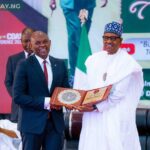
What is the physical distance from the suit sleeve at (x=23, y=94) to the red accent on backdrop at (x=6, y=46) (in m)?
3.08

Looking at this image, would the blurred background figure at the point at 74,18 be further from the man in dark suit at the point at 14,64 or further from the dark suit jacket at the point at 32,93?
the dark suit jacket at the point at 32,93

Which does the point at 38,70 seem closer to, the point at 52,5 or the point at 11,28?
the point at 52,5

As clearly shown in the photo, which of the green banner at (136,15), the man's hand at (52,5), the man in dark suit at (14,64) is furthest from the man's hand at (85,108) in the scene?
the man's hand at (52,5)

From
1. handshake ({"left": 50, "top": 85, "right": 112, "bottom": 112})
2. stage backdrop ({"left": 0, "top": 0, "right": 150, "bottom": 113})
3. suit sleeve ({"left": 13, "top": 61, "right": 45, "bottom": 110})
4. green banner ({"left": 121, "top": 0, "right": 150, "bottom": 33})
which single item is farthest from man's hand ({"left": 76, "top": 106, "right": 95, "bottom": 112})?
green banner ({"left": 121, "top": 0, "right": 150, "bottom": 33})

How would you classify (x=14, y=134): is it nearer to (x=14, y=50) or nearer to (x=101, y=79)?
(x=101, y=79)

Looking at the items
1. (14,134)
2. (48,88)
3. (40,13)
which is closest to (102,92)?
(48,88)

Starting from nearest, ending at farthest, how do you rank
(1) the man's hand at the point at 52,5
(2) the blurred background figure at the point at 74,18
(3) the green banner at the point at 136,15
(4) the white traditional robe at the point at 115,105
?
(4) the white traditional robe at the point at 115,105, (3) the green banner at the point at 136,15, (2) the blurred background figure at the point at 74,18, (1) the man's hand at the point at 52,5

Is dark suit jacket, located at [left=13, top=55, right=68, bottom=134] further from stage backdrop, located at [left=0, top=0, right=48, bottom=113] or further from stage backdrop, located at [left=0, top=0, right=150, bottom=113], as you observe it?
stage backdrop, located at [left=0, top=0, right=48, bottom=113]

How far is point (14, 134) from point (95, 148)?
1307mm

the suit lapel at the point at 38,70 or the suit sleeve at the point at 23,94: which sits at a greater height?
the suit lapel at the point at 38,70

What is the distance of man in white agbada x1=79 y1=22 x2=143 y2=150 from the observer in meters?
5.32

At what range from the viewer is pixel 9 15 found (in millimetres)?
8297

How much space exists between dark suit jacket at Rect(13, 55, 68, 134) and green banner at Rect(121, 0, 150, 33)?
269cm

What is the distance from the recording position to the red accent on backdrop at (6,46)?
830 cm
